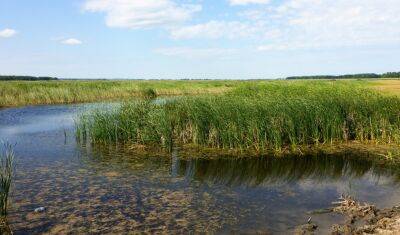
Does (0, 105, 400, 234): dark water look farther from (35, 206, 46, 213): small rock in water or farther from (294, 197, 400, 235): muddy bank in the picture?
(294, 197, 400, 235): muddy bank

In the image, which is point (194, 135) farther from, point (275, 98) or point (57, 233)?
point (57, 233)

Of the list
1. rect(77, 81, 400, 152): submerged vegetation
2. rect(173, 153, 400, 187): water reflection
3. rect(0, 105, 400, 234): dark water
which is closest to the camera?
rect(0, 105, 400, 234): dark water

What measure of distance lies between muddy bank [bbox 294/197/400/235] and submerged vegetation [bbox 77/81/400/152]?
16.7ft

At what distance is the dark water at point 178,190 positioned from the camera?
6955mm

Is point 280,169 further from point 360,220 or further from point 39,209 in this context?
point 39,209

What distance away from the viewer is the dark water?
6955 mm

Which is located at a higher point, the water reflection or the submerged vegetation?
the submerged vegetation

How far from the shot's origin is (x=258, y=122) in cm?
1265

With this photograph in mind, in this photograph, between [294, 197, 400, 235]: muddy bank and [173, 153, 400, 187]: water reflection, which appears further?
[173, 153, 400, 187]: water reflection

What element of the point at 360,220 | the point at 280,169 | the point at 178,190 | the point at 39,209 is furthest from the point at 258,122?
the point at 39,209

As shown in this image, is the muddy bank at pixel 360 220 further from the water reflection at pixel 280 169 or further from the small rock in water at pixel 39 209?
the small rock in water at pixel 39 209

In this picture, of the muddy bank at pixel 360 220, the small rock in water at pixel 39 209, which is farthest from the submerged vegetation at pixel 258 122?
the small rock in water at pixel 39 209

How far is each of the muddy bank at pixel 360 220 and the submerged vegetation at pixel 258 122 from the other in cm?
510

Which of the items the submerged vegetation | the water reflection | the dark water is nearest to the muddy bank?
the dark water
